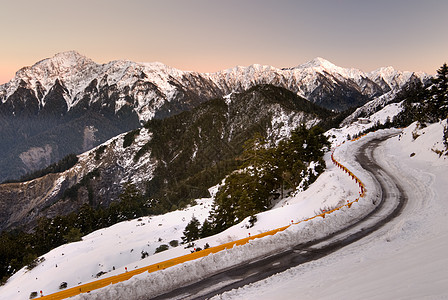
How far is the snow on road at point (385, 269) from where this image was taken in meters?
6.41

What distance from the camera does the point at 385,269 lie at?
8258 millimetres

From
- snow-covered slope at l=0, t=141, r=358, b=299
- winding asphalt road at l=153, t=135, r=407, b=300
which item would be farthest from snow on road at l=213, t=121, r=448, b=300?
snow-covered slope at l=0, t=141, r=358, b=299

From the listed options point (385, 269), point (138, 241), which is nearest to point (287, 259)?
point (385, 269)

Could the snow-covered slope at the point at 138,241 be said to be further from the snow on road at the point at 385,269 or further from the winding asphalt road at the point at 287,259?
the snow on road at the point at 385,269

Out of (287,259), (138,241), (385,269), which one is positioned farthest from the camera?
(138,241)

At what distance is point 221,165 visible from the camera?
160625 mm

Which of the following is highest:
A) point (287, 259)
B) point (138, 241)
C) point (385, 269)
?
point (138, 241)

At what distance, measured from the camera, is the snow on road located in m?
6.41

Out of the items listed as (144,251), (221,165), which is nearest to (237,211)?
(144,251)

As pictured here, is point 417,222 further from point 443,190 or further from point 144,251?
point 144,251

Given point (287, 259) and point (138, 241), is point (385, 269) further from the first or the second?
point (138, 241)

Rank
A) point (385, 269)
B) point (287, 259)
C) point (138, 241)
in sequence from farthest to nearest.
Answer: point (138, 241) → point (287, 259) → point (385, 269)

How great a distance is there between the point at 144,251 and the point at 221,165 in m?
125

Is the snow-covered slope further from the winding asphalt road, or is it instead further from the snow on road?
the snow on road
